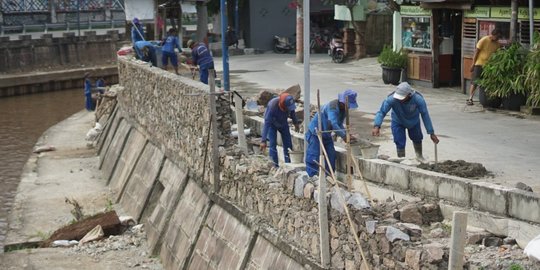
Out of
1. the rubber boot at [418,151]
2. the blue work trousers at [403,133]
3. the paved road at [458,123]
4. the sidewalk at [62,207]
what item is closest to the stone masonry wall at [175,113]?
the sidewalk at [62,207]

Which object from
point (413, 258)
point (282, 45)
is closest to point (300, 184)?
point (413, 258)

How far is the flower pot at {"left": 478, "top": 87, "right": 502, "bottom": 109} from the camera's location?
2086cm

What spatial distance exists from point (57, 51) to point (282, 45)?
50.0 ft

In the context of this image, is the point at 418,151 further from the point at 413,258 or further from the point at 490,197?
the point at 413,258

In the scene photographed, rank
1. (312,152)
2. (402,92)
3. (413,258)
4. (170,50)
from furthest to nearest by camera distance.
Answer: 1. (170,50)
2. (402,92)
3. (312,152)
4. (413,258)

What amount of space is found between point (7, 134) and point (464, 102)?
20.0m

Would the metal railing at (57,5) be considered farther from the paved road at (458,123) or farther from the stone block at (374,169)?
the stone block at (374,169)

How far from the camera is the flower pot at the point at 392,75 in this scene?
27.2m

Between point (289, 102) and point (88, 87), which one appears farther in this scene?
point (88, 87)

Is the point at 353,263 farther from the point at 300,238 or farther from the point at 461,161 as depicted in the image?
the point at 461,161

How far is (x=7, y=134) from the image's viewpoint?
117 feet

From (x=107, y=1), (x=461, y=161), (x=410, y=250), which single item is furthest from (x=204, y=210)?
(x=107, y=1)

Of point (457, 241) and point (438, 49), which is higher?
point (438, 49)

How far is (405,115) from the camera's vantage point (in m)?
14.7
